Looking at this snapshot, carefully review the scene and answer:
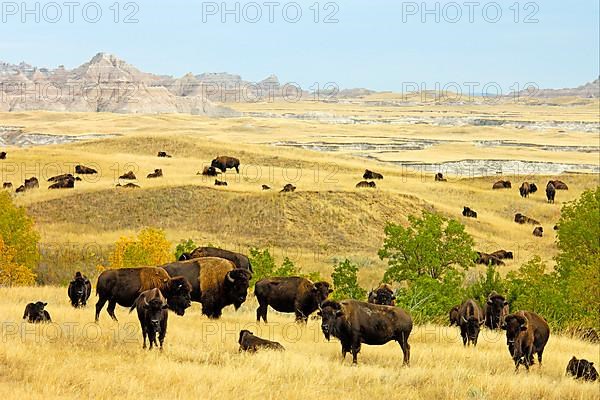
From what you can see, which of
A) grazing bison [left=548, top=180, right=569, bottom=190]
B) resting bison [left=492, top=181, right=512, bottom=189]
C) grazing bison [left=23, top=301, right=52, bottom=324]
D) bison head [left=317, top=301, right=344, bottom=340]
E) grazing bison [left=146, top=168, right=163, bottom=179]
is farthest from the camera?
resting bison [left=492, top=181, right=512, bottom=189]

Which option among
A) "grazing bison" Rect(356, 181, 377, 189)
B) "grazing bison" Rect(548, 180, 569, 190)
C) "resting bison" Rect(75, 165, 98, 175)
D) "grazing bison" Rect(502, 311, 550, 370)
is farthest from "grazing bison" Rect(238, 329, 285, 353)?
"grazing bison" Rect(548, 180, 569, 190)

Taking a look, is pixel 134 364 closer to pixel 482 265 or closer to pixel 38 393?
pixel 38 393

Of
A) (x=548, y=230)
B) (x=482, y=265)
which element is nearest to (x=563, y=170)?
(x=548, y=230)

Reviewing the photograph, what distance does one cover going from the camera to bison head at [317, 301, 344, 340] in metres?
13.2

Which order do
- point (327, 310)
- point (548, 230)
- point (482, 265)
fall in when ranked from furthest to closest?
Answer: point (548, 230), point (482, 265), point (327, 310)

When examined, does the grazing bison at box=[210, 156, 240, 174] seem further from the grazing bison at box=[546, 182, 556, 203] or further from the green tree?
the green tree

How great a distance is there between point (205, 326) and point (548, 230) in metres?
49.6

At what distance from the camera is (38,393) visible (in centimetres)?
930

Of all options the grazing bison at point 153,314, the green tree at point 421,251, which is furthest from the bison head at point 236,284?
the green tree at point 421,251

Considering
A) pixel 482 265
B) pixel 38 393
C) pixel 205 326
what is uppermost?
pixel 38 393

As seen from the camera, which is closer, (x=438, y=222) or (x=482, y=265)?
(x=438, y=222)

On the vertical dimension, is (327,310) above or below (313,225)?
above

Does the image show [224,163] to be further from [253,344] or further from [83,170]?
[253,344]

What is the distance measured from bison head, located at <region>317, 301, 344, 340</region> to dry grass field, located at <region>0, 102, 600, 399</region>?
24.5 inches
